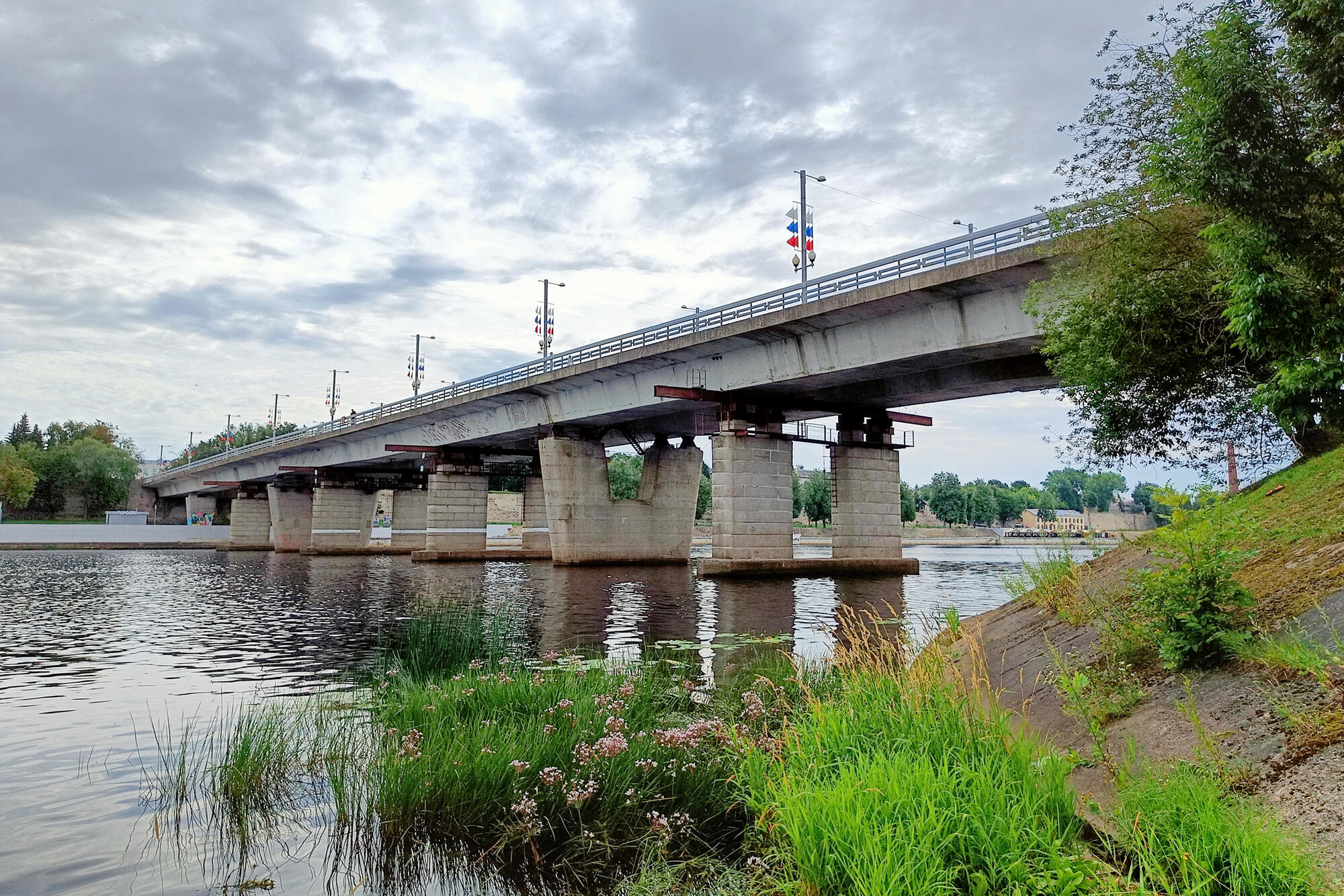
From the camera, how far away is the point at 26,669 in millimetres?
15227

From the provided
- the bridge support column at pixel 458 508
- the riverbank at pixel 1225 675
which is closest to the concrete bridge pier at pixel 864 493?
the bridge support column at pixel 458 508

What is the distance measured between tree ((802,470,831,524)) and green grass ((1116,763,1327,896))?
482 feet

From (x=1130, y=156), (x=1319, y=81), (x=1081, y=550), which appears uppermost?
(x=1130, y=156)

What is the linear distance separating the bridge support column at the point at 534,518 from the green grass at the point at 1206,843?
2394 inches

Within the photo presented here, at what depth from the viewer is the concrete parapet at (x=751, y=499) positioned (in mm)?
38438

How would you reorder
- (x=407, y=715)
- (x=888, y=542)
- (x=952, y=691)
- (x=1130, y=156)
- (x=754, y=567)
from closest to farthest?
1. (x=952, y=691)
2. (x=407, y=715)
3. (x=1130, y=156)
4. (x=754, y=567)
5. (x=888, y=542)

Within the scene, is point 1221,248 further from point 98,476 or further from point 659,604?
point 98,476

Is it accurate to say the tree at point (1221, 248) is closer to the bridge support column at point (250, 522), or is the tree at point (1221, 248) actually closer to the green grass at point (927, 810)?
Answer: the green grass at point (927, 810)

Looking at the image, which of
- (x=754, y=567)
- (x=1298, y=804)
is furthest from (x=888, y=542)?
(x=1298, y=804)

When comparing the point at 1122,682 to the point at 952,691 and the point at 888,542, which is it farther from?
the point at 888,542

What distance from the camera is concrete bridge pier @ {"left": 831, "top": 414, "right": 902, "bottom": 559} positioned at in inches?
1660

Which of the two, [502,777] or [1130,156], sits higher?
[1130,156]

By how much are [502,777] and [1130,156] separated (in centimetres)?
1960

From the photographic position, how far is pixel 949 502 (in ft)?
579
